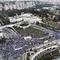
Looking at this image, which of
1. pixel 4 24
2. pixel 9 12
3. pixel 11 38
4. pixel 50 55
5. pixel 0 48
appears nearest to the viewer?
pixel 50 55

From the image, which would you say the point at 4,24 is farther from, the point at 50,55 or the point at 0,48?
the point at 50,55

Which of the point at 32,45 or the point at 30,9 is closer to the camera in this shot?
the point at 32,45

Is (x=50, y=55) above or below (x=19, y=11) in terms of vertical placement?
above

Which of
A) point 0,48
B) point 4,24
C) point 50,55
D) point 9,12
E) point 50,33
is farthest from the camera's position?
point 9,12

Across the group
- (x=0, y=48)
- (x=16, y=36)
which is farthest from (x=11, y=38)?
(x=0, y=48)

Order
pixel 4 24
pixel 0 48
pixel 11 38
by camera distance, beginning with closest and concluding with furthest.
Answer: pixel 0 48 < pixel 11 38 < pixel 4 24

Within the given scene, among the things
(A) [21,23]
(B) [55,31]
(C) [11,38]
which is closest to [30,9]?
(A) [21,23]

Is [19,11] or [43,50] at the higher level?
[43,50]

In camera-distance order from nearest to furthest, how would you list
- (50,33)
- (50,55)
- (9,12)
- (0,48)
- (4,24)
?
1. (50,55)
2. (0,48)
3. (50,33)
4. (4,24)
5. (9,12)

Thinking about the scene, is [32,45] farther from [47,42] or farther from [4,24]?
[4,24]
